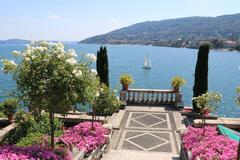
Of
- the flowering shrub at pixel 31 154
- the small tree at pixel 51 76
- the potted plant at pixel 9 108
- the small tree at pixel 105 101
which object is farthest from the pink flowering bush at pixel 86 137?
the potted plant at pixel 9 108

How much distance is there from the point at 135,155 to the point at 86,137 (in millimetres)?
2077

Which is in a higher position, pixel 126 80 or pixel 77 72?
pixel 77 72

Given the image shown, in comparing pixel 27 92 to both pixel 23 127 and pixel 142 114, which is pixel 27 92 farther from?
pixel 142 114

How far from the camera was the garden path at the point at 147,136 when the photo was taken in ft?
44.9

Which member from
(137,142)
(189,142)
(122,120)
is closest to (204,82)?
(122,120)

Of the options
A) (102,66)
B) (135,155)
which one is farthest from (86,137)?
(102,66)

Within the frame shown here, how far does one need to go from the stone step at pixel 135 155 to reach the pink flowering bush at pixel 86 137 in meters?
0.64

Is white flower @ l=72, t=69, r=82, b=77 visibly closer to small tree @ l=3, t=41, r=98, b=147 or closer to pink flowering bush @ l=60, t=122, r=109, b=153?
small tree @ l=3, t=41, r=98, b=147

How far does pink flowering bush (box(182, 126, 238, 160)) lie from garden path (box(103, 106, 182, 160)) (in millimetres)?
1368

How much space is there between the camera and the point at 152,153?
46.0ft

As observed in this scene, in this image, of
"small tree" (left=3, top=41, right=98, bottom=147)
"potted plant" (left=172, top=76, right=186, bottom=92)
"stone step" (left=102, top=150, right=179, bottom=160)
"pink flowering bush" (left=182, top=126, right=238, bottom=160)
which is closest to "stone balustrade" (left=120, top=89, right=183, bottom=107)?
"potted plant" (left=172, top=76, right=186, bottom=92)

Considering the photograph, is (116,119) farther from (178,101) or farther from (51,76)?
(51,76)

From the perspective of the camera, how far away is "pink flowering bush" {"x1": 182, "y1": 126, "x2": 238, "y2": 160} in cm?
1004

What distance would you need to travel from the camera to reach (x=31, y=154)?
895 centimetres
